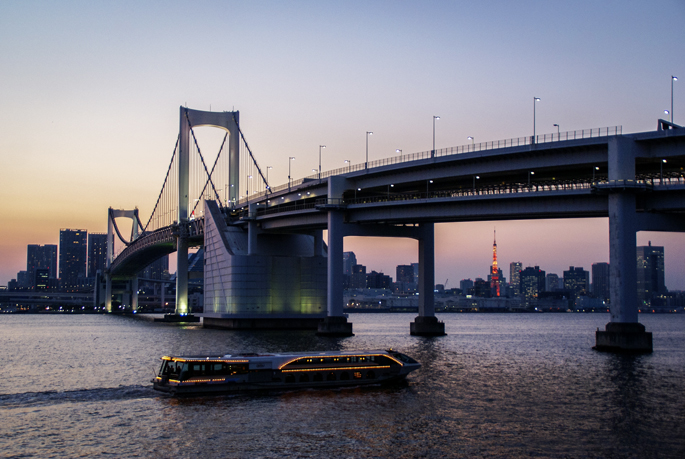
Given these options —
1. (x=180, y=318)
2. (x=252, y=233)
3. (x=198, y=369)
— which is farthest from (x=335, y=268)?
(x=180, y=318)

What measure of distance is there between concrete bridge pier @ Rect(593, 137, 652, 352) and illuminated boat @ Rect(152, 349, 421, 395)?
752 inches

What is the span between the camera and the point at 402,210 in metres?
69.1

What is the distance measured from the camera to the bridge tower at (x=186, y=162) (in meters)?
114

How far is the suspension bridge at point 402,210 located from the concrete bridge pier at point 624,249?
0.30 feet

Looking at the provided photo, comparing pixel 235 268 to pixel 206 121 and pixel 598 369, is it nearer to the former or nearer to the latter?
pixel 206 121

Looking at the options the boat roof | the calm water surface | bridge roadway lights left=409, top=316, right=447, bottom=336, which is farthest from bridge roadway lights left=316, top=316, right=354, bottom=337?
the boat roof

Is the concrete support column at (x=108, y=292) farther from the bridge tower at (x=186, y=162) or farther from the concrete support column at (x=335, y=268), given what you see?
the concrete support column at (x=335, y=268)

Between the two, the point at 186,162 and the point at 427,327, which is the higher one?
the point at 186,162

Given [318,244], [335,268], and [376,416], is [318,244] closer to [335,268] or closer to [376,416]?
[335,268]

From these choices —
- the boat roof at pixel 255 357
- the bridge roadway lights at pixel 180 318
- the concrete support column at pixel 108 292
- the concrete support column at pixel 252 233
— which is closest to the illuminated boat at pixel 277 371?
the boat roof at pixel 255 357

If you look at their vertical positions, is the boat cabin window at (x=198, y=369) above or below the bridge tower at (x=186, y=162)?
below

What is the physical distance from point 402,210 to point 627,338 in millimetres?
24791

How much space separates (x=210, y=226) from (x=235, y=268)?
1218 cm

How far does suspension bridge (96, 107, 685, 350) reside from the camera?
173 feet
